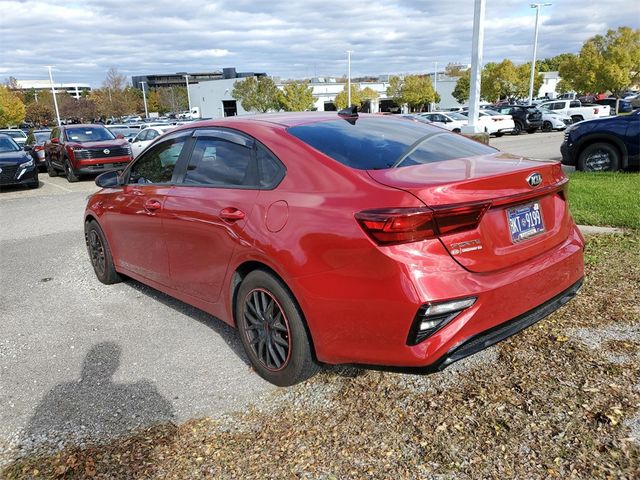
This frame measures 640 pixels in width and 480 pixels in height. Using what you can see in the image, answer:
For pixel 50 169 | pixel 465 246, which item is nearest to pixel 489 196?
pixel 465 246

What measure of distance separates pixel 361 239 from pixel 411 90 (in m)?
70.1

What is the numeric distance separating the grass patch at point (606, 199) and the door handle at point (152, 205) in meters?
5.23

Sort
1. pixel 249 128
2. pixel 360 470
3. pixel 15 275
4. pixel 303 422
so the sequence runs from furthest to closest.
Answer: pixel 15 275 → pixel 249 128 → pixel 303 422 → pixel 360 470

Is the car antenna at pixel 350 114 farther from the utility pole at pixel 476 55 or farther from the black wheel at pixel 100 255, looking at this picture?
the utility pole at pixel 476 55

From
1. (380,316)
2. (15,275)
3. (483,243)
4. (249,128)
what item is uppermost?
(249,128)

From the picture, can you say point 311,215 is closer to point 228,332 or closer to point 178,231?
point 178,231

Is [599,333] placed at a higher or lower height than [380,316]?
lower

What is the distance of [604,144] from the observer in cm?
1015

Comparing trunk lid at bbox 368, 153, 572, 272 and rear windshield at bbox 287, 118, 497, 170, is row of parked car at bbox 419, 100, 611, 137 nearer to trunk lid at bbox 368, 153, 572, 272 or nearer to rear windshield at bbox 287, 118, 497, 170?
rear windshield at bbox 287, 118, 497, 170

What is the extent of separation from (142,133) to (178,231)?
713 inches

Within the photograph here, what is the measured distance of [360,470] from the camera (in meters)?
2.57

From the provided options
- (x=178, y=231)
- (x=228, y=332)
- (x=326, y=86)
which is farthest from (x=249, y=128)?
(x=326, y=86)

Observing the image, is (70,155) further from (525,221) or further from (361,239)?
(525,221)

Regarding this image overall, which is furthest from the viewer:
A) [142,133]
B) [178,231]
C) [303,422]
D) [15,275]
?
[142,133]
